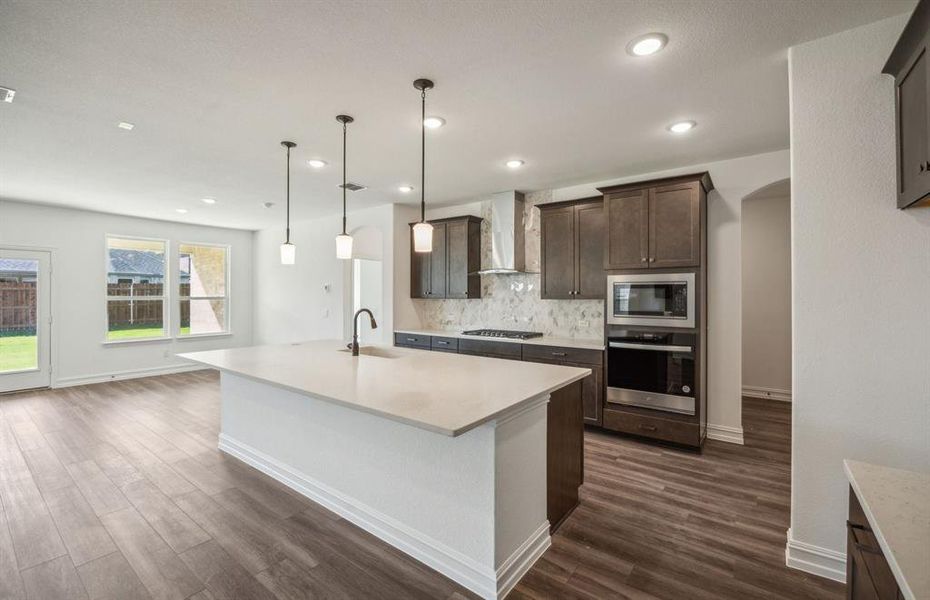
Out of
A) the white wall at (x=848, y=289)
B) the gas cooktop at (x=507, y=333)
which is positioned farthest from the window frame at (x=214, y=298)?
the white wall at (x=848, y=289)

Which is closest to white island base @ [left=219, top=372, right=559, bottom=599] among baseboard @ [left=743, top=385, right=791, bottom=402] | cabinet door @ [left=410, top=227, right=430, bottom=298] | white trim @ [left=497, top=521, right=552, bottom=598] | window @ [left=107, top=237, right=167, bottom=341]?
white trim @ [left=497, top=521, right=552, bottom=598]

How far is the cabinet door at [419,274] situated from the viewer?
5715 millimetres

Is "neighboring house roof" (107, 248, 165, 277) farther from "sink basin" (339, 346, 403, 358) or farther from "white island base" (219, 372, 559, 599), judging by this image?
"white island base" (219, 372, 559, 599)

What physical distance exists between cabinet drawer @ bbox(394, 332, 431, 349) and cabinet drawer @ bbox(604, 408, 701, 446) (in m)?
2.39

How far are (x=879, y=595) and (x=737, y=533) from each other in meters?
1.50

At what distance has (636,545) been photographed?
7.29 feet

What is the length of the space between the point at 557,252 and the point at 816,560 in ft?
10.3

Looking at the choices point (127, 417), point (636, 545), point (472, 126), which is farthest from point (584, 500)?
point (127, 417)

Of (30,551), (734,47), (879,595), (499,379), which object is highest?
(734,47)

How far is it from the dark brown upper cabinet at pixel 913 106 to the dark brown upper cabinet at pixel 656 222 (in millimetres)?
1712

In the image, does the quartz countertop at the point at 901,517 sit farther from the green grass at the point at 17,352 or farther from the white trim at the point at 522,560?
the green grass at the point at 17,352

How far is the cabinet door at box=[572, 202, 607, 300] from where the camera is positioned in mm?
4191

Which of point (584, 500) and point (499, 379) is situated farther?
point (584, 500)

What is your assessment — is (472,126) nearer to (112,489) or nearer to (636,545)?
(636,545)
